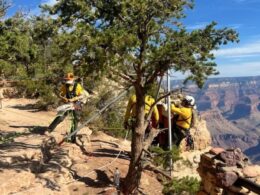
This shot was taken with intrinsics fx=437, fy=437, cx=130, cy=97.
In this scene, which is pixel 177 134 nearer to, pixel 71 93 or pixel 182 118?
pixel 182 118

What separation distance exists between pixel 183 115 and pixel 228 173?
16.7ft

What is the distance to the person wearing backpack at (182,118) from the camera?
13.4 meters

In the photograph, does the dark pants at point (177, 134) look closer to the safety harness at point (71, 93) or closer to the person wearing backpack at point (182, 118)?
the person wearing backpack at point (182, 118)

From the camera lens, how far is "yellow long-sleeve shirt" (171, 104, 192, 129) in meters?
13.6

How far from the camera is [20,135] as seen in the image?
50.1ft

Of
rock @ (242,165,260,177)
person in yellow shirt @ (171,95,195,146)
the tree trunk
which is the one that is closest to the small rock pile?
rock @ (242,165,260,177)

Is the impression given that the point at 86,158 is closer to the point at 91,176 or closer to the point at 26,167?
the point at 91,176

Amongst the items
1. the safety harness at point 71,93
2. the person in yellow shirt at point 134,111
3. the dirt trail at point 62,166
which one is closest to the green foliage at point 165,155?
the dirt trail at point 62,166

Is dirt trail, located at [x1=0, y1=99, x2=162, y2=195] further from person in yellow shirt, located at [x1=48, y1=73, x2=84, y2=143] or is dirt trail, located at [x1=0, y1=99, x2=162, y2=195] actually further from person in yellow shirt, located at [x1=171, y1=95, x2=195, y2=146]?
person in yellow shirt, located at [x1=171, y1=95, x2=195, y2=146]

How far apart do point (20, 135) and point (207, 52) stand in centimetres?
790

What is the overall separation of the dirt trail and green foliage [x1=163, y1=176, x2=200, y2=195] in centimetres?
73

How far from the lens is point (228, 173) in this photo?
8781 millimetres

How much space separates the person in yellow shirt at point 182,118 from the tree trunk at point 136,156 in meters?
2.05

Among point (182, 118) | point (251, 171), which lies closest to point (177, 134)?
point (182, 118)
